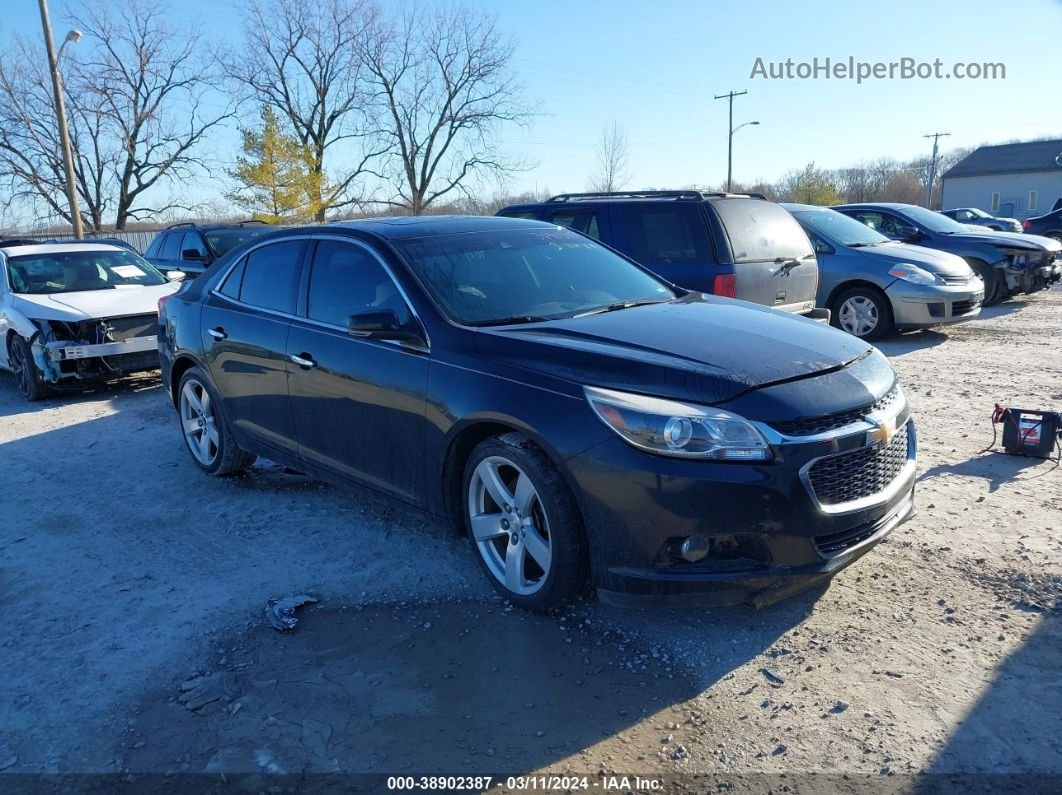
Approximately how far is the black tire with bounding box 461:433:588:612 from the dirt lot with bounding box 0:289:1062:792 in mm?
149

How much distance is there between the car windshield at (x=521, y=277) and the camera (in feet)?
13.0

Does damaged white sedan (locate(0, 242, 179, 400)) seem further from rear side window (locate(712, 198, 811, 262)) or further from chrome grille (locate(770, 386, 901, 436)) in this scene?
chrome grille (locate(770, 386, 901, 436))

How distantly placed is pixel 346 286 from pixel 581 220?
419cm

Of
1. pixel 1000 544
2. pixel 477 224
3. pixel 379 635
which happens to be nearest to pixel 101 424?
pixel 477 224

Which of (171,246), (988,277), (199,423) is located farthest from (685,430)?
(171,246)

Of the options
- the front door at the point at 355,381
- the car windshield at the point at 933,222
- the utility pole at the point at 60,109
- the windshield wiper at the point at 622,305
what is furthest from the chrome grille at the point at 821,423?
the utility pole at the point at 60,109

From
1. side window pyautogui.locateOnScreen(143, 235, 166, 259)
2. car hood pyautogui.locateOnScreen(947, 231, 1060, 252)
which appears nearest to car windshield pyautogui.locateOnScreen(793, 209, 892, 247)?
car hood pyautogui.locateOnScreen(947, 231, 1060, 252)

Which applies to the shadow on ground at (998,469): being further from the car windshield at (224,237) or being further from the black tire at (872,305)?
the car windshield at (224,237)

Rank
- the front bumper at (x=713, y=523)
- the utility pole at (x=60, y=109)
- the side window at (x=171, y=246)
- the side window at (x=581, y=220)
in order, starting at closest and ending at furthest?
1. the front bumper at (x=713, y=523)
2. the side window at (x=581, y=220)
3. the side window at (x=171, y=246)
4. the utility pole at (x=60, y=109)

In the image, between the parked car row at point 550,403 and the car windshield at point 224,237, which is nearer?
the parked car row at point 550,403

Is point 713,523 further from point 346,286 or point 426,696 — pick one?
point 346,286

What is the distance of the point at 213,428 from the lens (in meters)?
5.52

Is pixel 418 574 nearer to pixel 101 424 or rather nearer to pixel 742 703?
pixel 742 703

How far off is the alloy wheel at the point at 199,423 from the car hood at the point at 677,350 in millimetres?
2796
